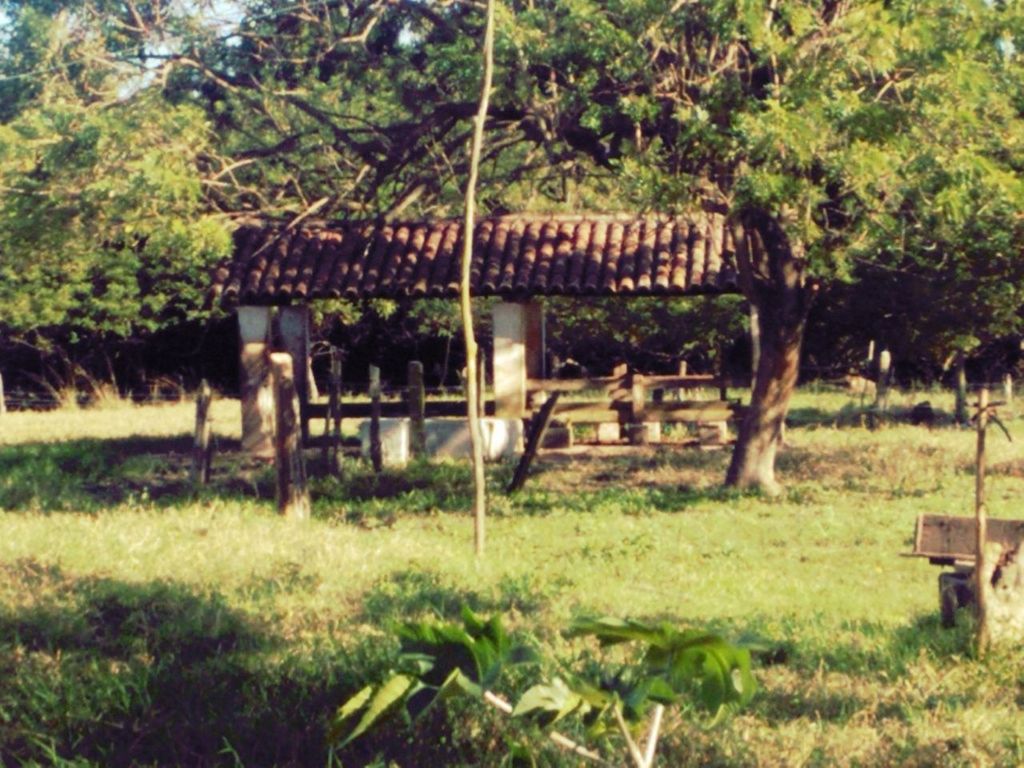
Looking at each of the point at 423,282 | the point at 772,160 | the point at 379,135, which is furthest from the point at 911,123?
the point at 423,282

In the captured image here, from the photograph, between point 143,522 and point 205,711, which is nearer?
point 205,711

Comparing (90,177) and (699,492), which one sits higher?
(90,177)

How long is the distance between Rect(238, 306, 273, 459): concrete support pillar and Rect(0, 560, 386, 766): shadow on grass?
11.9 m

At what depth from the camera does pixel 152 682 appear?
23.1ft

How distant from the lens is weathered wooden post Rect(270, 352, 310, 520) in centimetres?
1363

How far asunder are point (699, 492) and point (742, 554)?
405 cm

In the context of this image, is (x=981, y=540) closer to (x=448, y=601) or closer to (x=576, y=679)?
(x=448, y=601)

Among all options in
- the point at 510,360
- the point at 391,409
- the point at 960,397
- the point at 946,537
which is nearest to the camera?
the point at 946,537

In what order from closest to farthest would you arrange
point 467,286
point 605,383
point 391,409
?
point 467,286, point 391,409, point 605,383

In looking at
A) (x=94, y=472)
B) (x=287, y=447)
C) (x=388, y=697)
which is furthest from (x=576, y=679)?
(x=94, y=472)

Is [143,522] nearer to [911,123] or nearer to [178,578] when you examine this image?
[178,578]

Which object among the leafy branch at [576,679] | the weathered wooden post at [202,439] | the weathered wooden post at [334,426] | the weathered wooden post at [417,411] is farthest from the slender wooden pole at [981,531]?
the weathered wooden post at [417,411]

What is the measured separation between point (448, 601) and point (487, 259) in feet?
39.0

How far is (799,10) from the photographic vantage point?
43.8 feet
